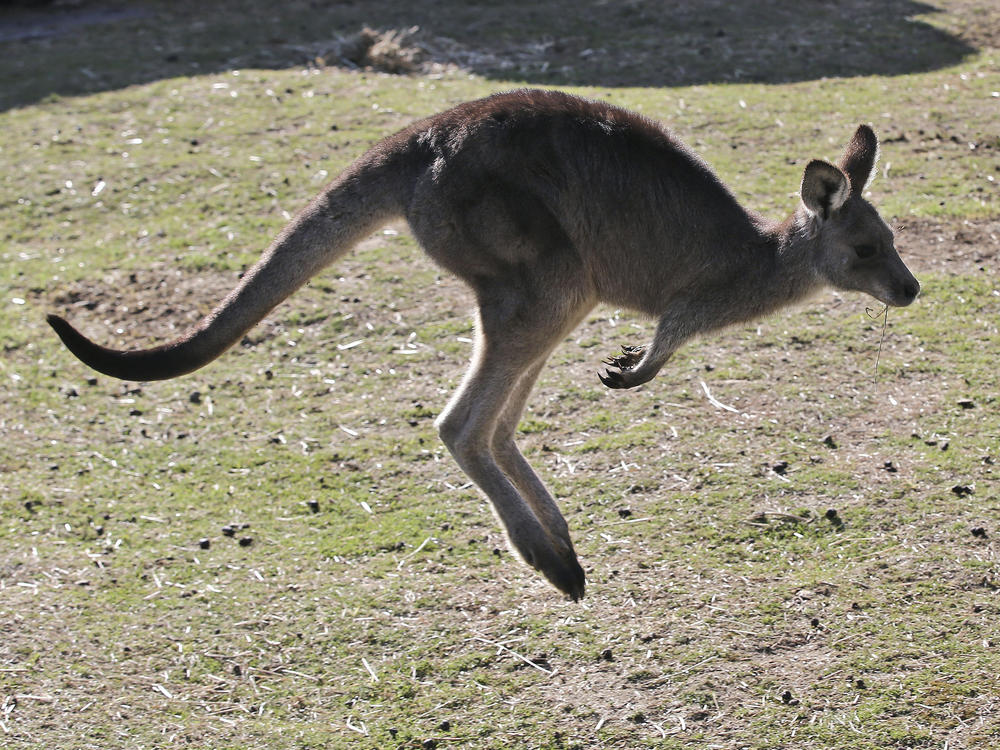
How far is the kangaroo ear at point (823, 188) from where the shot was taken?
3.96m

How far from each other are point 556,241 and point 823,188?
3.00 ft

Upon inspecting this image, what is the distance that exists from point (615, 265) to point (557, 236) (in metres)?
0.29

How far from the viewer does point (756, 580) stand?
14.8 ft

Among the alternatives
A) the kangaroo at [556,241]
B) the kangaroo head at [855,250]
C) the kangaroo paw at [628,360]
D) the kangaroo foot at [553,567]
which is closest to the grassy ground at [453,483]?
Result: the kangaroo foot at [553,567]

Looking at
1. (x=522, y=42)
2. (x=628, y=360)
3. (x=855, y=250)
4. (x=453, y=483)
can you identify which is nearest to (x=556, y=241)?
(x=628, y=360)

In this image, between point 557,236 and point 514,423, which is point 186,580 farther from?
point 557,236

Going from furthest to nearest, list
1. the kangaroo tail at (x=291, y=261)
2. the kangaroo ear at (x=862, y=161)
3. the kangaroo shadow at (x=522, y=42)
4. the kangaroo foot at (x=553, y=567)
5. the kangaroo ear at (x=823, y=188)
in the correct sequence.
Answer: the kangaroo shadow at (x=522, y=42)
the kangaroo ear at (x=862, y=161)
the kangaroo ear at (x=823, y=188)
the kangaroo foot at (x=553, y=567)
the kangaroo tail at (x=291, y=261)

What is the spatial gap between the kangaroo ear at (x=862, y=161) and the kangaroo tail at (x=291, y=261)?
157 centimetres

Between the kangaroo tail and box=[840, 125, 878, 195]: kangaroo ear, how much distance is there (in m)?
1.57

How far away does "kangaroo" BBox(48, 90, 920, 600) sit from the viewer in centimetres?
399

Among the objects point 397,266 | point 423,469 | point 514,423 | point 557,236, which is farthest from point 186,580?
point 397,266

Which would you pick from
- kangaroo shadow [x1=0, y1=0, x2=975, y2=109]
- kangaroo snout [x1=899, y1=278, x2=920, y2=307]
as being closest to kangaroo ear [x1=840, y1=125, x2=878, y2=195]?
kangaroo snout [x1=899, y1=278, x2=920, y2=307]

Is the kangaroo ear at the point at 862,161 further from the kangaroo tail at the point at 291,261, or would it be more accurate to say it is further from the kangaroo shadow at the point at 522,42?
the kangaroo shadow at the point at 522,42

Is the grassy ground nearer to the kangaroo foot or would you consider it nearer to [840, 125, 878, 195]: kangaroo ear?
the kangaroo foot
